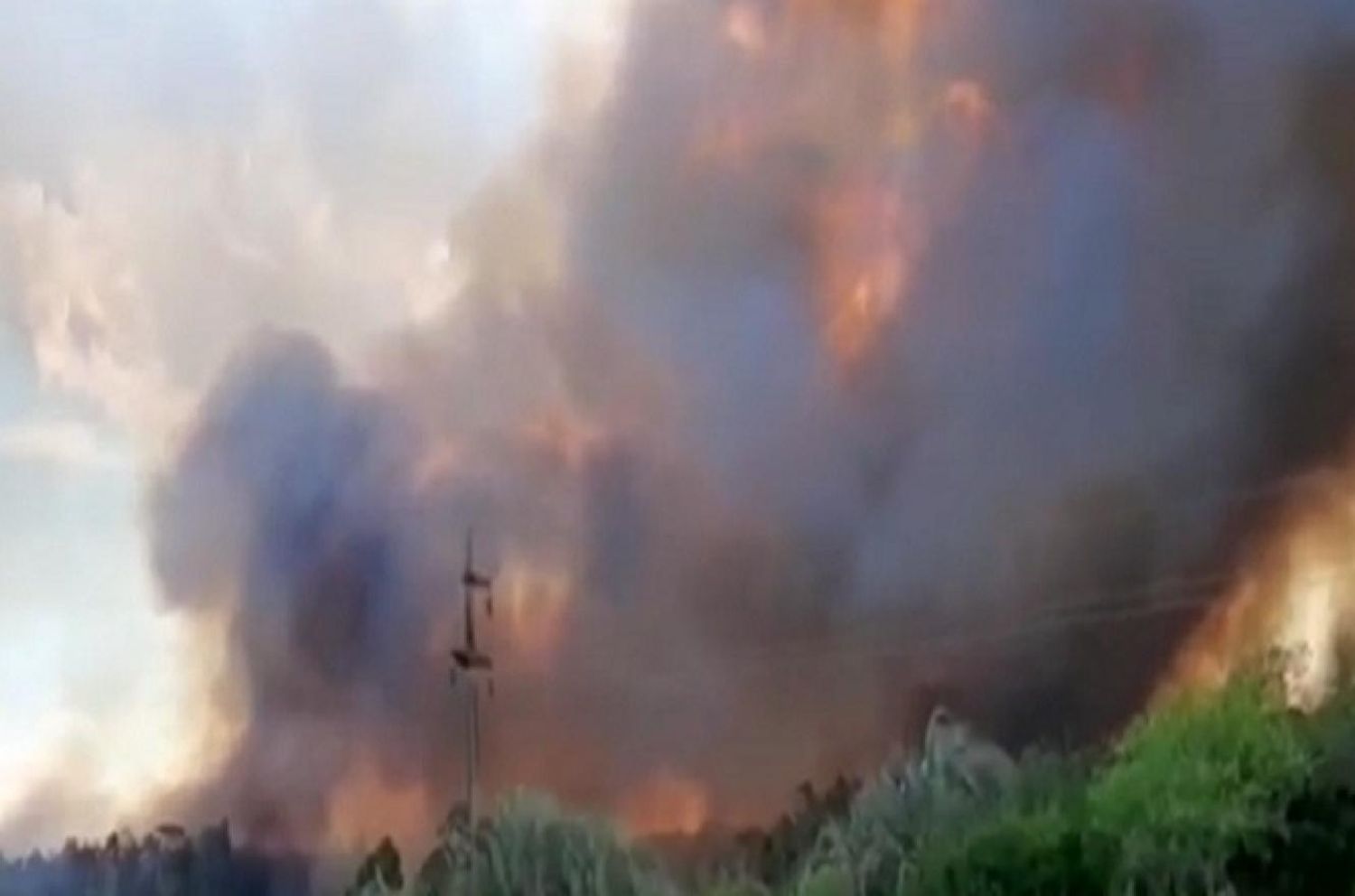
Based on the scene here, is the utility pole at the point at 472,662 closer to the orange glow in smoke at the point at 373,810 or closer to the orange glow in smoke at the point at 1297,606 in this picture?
the orange glow in smoke at the point at 373,810

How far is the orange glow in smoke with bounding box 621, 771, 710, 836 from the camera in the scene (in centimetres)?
887

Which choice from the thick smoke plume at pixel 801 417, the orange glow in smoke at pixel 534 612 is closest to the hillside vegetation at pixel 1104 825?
the thick smoke plume at pixel 801 417

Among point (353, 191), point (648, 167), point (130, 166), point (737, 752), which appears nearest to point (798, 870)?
point (737, 752)

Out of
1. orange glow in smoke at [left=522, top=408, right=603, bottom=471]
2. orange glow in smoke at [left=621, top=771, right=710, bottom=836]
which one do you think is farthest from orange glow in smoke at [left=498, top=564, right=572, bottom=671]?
orange glow in smoke at [left=621, top=771, right=710, bottom=836]

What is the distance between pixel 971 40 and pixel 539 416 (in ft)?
7.19

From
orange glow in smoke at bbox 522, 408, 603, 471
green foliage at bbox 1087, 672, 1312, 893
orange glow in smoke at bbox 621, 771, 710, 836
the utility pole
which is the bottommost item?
green foliage at bbox 1087, 672, 1312, 893

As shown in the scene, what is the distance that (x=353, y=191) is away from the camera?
33.0 ft

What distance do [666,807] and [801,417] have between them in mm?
1511

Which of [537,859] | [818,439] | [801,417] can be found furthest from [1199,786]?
[537,859]

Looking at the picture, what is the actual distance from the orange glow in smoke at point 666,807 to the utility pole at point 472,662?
647 millimetres

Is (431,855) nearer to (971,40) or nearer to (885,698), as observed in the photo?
(885,698)

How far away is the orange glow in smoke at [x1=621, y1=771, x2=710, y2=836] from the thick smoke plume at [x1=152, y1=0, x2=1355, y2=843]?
0.06 feet

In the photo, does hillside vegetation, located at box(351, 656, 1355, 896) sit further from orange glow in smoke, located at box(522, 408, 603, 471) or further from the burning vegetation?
orange glow in smoke, located at box(522, 408, 603, 471)

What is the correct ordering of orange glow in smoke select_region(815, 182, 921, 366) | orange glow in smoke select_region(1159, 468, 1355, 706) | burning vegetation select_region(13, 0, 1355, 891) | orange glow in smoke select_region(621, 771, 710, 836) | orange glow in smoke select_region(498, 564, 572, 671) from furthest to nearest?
orange glow in smoke select_region(498, 564, 572, 671) → orange glow in smoke select_region(815, 182, 921, 366) → orange glow in smoke select_region(621, 771, 710, 836) → burning vegetation select_region(13, 0, 1355, 891) → orange glow in smoke select_region(1159, 468, 1355, 706)
